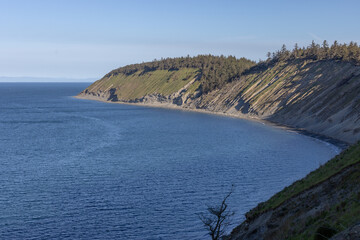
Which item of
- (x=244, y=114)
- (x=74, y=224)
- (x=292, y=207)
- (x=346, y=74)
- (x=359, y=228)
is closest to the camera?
(x=359, y=228)

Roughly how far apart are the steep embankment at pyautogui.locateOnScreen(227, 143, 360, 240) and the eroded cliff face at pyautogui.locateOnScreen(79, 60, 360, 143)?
206 ft

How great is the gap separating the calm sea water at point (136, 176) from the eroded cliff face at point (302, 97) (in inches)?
486

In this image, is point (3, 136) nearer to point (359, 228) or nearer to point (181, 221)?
point (181, 221)

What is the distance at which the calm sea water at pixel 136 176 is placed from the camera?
44719 millimetres

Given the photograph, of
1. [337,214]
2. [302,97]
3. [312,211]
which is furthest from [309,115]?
[337,214]

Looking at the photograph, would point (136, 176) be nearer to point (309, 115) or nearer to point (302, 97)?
point (309, 115)

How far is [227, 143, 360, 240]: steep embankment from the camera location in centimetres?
2458

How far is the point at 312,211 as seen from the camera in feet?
100

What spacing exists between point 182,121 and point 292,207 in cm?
11840

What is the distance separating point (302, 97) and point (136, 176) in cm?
9612

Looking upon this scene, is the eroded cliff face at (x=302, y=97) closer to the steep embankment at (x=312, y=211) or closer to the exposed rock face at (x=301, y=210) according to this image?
the steep embankment at (x=312, y=211)

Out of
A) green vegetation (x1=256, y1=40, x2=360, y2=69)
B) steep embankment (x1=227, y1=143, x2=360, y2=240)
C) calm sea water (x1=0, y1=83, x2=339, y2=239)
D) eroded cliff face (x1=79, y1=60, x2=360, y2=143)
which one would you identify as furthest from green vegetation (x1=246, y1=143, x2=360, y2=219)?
green vegetation (x1=256, y1=40, x2=360, y2=69)

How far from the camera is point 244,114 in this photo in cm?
16212

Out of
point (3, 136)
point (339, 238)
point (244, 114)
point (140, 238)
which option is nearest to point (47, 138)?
point (3, 136)
